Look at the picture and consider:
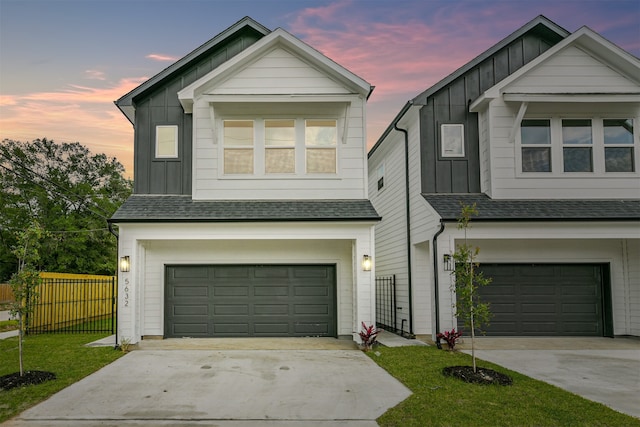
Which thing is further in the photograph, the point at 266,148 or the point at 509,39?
the point at 509,39

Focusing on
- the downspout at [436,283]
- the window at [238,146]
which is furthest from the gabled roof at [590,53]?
the window at [238,146]

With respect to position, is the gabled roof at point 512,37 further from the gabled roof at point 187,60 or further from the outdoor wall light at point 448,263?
the gabled roof at point 187,60

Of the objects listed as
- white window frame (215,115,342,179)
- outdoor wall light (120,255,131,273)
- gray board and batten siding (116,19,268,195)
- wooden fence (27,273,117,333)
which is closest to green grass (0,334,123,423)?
wooden fence (27,273,117,333)

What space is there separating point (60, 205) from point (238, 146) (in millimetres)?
27270

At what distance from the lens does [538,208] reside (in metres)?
11.6

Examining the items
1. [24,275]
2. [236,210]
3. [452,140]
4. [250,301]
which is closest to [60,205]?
[250,301]

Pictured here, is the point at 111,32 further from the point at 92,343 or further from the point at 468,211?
the point at 468,211

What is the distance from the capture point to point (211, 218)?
11.1 meters

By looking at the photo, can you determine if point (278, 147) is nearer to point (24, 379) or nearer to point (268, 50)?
point (268, 50)

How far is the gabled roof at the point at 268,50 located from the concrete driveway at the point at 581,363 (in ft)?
23.6

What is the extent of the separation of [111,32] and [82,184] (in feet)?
80.4

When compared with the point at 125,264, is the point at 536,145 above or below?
above

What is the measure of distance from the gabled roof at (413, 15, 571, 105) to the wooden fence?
11467mm

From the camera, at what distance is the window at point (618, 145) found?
12445mm
